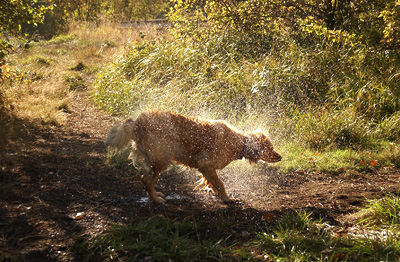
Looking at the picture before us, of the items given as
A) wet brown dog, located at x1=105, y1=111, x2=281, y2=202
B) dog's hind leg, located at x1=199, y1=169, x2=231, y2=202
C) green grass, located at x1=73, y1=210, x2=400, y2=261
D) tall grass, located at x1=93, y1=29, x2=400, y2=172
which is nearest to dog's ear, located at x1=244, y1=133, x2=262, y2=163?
wet brown dog, located at x1=105, y1=111, x2=281, y2=202

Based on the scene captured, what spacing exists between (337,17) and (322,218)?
673 centimetres

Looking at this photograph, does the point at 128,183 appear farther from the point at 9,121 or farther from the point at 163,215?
the point at 9,121

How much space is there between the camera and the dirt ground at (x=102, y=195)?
3.12 metres

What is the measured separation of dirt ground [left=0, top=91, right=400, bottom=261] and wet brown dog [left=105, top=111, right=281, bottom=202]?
391 mm

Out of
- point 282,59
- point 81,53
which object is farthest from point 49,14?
point 282,59

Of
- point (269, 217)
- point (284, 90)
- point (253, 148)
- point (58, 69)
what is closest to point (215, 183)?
point (253, 148)

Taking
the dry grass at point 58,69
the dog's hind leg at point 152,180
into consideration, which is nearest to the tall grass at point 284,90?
the dry grass at point 58,69

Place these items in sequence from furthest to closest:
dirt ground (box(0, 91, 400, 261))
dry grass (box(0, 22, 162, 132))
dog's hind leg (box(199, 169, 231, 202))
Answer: dry grass (box(0, 22, 162, 132)) → dog's hind leg (box(199, 169, 231, 202)) → dirt ground (box(0, 91, 400, 261))

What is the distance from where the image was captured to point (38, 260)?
2.67 meters

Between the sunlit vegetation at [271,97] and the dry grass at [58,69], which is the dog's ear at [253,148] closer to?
the sunlit vegetation at [271,97]

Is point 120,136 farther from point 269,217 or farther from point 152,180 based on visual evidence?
point 269,217

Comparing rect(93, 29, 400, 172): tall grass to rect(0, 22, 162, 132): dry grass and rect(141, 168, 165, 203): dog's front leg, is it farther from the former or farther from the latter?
rect(141, 168, 165, 203): dog's front leg

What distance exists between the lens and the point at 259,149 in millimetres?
4652

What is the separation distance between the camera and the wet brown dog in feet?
13.2
